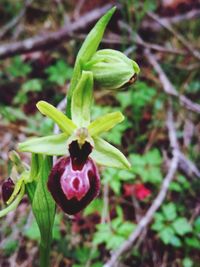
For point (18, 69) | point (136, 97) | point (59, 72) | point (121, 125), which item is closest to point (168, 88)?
point (136, 97)

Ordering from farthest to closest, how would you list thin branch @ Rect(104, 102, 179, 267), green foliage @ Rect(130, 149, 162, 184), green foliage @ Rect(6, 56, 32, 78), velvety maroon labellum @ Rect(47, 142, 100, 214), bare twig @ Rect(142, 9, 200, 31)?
bare twig @ Rect(142, 9, 200, 31) → green foliage @ Rect(6, 56, 32, 78) → green foliage @ Rect(130, 149, 162, 184) → thin branch @ Rect(104, 102, 179, 267) → velvety maroon labellum @ Rect(47, 142, 100, 214)

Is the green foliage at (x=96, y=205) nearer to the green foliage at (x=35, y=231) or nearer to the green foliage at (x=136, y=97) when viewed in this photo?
the green foliage at (x=35, y=231)

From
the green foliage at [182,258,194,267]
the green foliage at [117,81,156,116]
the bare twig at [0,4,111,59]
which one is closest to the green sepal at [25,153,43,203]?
the green foliage at [182,258,194,267]

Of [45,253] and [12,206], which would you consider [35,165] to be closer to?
[12,206]

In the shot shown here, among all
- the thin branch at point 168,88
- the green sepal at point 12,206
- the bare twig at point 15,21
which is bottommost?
the green sepal at point 12,206

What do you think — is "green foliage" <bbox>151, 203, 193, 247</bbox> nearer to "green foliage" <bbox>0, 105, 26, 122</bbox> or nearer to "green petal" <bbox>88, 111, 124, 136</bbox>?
"green petal" <bbox>88, 111, 124, 136</bbox>

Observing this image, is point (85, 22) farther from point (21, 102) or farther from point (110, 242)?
point (110, 242)

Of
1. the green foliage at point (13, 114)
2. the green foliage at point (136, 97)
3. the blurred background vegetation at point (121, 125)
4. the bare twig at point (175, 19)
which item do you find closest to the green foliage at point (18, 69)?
the blurred background vegetation at point (121, 125)
